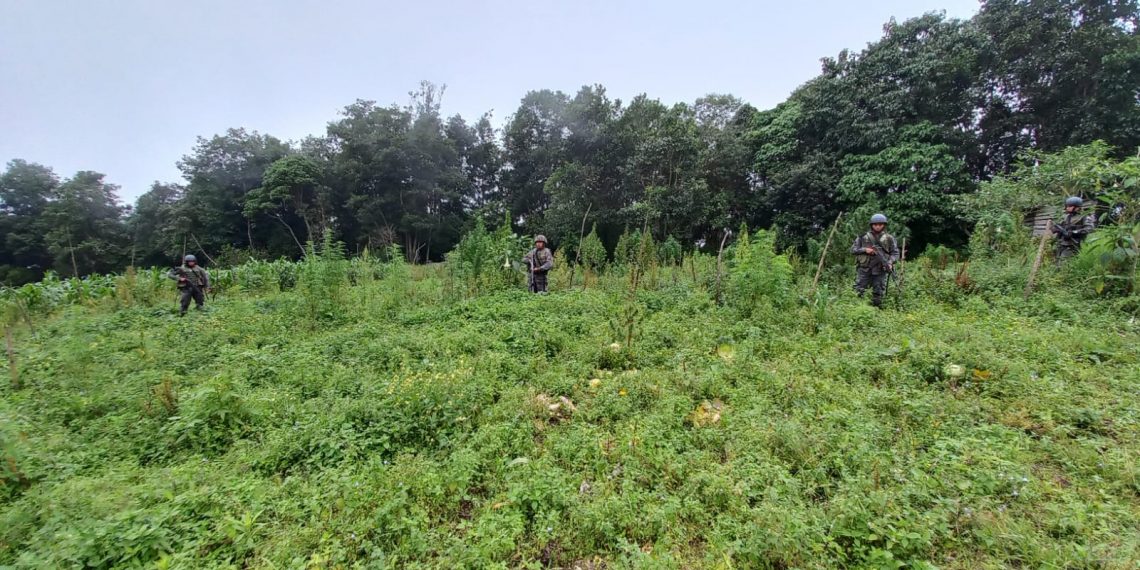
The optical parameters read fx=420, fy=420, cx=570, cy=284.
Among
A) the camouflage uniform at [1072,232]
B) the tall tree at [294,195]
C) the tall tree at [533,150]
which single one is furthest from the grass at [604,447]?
the tall tree at [294,195]

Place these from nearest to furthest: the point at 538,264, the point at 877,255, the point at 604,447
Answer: the point at 604,447, the point at 877,255, the point at 538,264

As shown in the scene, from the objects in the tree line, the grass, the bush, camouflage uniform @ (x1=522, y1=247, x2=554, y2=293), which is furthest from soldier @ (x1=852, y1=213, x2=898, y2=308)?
the tree line

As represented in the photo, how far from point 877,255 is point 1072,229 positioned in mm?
3997

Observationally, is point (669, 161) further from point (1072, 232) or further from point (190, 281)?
point (190, 281)

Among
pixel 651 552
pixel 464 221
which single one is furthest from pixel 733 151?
pixel 651 552

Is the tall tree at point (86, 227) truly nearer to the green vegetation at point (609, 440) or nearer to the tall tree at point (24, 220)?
the tall tree at point (24, 220)

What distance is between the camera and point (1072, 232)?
7.71m

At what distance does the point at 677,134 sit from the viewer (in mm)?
20469

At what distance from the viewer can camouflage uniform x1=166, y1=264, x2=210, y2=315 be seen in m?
9.37

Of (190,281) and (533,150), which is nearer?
(190,281)

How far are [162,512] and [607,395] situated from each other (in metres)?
3.50

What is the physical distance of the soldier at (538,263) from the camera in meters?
9.25

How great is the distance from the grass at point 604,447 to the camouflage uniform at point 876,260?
109 centimetres

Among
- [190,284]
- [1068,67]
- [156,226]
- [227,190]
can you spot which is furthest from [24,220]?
[1068,67]
